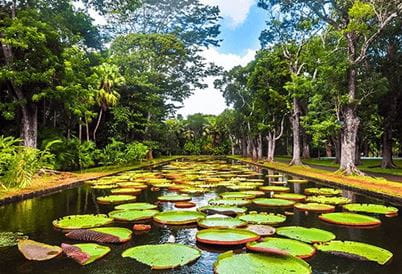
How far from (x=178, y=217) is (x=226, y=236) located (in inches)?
74.6

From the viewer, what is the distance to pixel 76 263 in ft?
15.2

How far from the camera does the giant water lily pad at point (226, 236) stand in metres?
5.43

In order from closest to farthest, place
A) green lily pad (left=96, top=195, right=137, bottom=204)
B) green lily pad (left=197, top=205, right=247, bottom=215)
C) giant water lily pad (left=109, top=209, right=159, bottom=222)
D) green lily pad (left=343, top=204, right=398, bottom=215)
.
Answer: giant water lily pad (left=109, top=209, right=159, bottom=222) → green lily pad (left=197, top=205, right=247, bottom=215) → green lily pad (left=343, top=204, right=398, bottom=215) → green lily pad (left=96, top=195, right=137, bottom=204)

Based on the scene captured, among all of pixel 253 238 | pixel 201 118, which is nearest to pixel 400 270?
pixel 253 238

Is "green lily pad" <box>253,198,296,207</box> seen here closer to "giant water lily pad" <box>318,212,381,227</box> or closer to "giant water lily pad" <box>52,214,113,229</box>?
"giant water lily pad" <box>318,212,381,227</box>

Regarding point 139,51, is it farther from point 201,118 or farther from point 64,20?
point 201,118

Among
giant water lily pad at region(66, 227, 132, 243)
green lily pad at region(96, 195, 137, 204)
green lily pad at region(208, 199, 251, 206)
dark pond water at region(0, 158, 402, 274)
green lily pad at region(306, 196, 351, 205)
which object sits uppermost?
green lily pad at region(306, 196, 351, 205)

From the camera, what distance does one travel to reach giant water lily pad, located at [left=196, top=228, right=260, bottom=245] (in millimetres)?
5430

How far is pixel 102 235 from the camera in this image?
229 inches

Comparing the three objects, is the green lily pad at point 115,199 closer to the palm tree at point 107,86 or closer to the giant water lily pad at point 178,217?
the giant water lily pad at point 178,217

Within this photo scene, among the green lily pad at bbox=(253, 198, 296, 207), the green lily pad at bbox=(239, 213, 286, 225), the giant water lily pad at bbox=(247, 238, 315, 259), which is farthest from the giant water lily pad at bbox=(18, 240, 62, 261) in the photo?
the green lily pad at bbox=(253, 198, 296, 207)

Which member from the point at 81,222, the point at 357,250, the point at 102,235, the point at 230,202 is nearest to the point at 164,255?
the point at 102,235

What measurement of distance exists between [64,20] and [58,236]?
1592cm

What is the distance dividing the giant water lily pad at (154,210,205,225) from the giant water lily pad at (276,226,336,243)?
1855 millimetres
